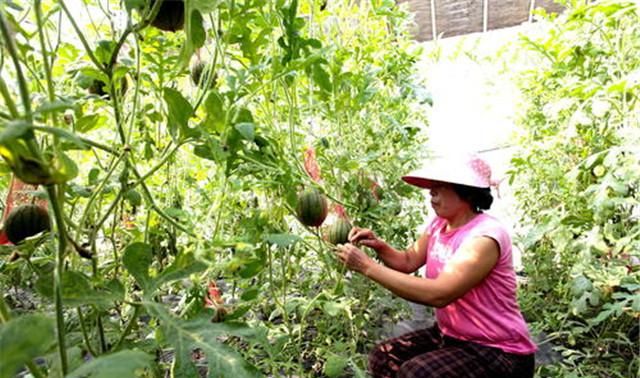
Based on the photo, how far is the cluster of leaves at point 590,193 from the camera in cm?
158

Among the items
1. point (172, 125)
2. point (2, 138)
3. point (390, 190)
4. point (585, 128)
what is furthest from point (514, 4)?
point (2, 138)

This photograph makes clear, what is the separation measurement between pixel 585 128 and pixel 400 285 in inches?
51.6

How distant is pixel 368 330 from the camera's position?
210cm

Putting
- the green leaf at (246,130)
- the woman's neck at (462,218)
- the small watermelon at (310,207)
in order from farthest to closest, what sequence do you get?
the woman's neck at (462,218), the small watermelon at (310,207), the green leaf at (246,130)

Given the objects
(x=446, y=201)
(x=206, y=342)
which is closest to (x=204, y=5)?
(x=206, y=342)

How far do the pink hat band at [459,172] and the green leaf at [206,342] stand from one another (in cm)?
110

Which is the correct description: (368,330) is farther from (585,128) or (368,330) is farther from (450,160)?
(585,128)

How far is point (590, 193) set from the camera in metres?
1.95

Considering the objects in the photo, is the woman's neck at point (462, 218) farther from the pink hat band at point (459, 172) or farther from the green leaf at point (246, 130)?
the green leaf at point (246, 130)

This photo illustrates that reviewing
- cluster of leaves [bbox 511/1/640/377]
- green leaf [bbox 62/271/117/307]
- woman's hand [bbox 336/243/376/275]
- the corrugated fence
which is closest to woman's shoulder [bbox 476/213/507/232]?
cluster of leaves [bbox 511/1/640/377]

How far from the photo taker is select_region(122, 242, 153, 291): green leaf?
24.7 inches

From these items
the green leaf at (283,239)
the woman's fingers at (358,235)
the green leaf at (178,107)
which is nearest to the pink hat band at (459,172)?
the woman's fingers at (358,235)

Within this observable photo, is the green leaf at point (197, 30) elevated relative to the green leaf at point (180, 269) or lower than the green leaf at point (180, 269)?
elevated

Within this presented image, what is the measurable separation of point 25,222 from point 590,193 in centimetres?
187
